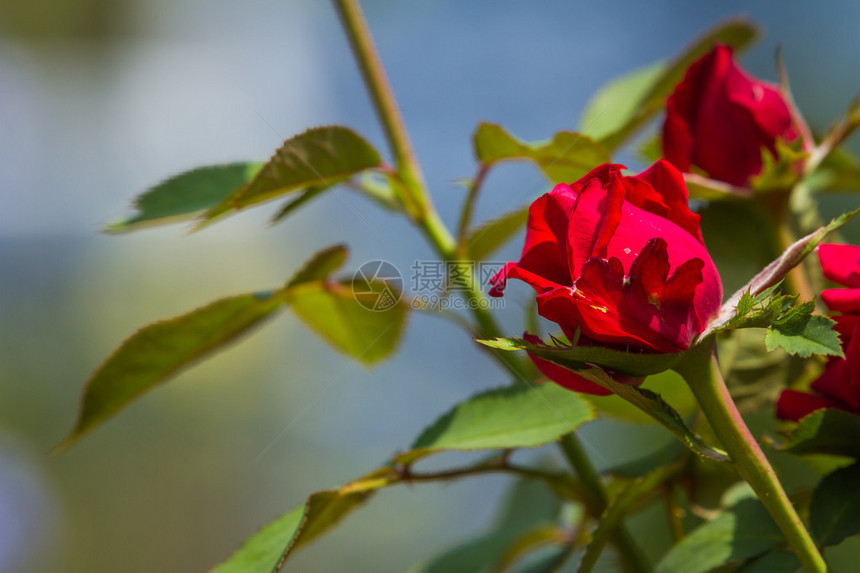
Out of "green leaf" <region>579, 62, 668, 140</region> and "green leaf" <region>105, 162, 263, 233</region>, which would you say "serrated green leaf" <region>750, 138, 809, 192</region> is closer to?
"green leaf" <region>579, 62, 668, 140</region>

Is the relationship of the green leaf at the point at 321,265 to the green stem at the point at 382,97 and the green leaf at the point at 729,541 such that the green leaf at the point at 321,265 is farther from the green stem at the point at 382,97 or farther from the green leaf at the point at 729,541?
the green leaf at the point at 729,541

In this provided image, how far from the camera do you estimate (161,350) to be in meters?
0.34

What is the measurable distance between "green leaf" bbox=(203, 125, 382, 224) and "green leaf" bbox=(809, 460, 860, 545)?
0.21 m

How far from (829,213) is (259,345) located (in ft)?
6.99

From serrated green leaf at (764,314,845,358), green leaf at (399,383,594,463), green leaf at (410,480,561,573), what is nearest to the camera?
serrated green leaf at (764,314,845,358)

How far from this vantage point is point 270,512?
2.29 meters

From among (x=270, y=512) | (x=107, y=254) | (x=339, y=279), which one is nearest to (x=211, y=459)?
(x=270, y=512)

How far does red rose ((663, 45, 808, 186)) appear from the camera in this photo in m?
0.32

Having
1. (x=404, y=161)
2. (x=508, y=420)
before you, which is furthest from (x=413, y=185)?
(x=508, y=420)

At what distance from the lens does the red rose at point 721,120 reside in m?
0.32

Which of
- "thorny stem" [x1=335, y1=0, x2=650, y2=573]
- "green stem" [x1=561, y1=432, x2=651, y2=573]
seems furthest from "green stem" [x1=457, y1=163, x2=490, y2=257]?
"green stem" [x1=561, y1=432, x2=651, y2=573]

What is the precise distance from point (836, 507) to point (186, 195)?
0.91 ft

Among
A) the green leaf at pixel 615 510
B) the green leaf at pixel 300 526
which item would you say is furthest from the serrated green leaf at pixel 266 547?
the green leaf at pixel 615 510

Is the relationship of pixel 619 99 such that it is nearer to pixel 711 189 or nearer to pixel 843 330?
pixel 711 189
